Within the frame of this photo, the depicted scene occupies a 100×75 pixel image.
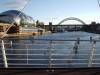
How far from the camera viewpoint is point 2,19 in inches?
3935

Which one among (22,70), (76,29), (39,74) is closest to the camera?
(39,74)

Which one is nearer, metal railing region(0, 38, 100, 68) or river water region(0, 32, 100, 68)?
metal railing region(0, 38, 100, 68)

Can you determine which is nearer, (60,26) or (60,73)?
(60,73)

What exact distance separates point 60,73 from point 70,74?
0.96 ft

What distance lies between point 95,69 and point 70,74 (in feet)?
2.88

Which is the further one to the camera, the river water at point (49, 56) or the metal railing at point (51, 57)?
the river water at point (49, 56)

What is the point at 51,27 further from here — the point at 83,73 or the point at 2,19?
the point at 83,73

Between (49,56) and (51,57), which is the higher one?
(49,56)

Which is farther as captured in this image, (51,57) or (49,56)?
(51,57)

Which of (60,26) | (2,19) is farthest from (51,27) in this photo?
(2,19)

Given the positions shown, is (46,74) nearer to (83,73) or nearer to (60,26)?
(83,73)

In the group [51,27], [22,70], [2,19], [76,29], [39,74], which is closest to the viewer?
[39,74]

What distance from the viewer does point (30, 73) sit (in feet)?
23.6

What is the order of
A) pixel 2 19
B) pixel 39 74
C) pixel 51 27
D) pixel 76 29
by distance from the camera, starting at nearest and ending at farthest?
pixel 39 74
pixel 2 19
pixel 51 27
pixel 76 29
